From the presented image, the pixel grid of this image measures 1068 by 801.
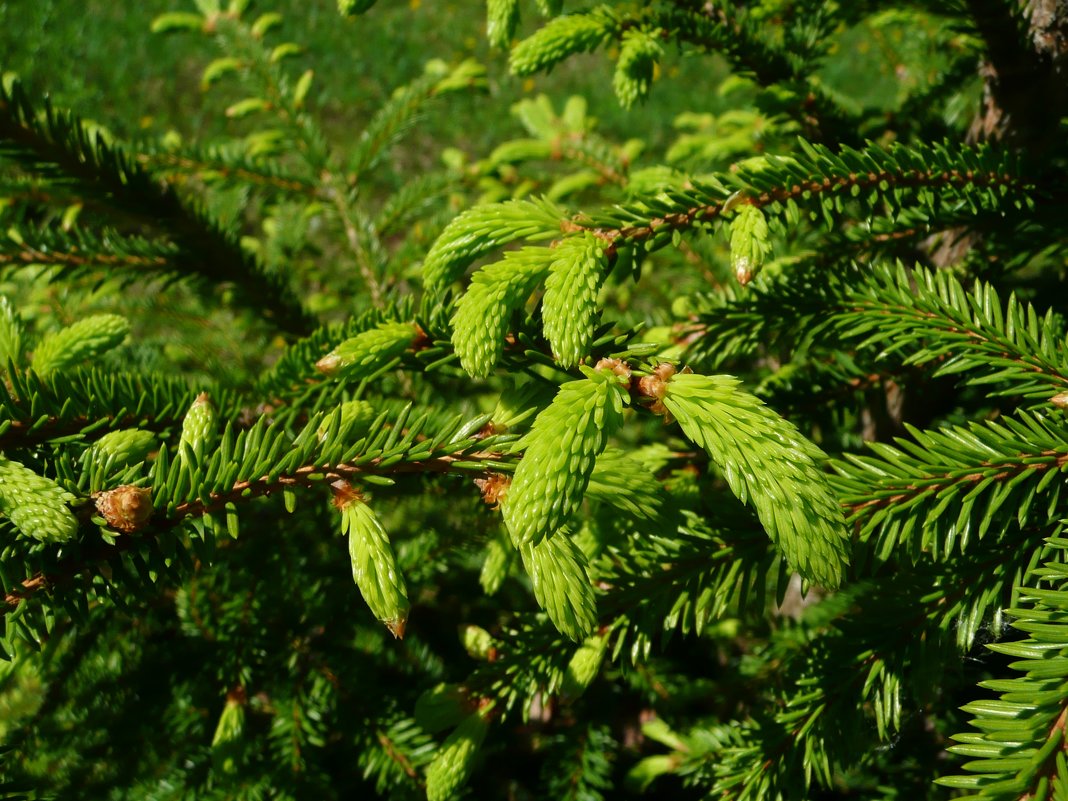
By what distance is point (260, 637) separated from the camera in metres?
1.42

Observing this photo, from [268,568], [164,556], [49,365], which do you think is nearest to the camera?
[164,556]

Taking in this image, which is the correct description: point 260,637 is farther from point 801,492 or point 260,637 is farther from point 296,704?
point 801,492

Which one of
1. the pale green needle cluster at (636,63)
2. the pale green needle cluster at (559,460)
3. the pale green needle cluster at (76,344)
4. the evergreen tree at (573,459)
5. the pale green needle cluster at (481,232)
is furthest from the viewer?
the pale green needle cluster at (636,63)

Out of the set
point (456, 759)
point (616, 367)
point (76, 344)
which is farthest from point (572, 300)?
point (76, 344)

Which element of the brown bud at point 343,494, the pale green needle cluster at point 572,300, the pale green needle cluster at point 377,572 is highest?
the pale green needle cluster at point 572,300

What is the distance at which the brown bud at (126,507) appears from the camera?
2.34ft

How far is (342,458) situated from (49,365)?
53cm

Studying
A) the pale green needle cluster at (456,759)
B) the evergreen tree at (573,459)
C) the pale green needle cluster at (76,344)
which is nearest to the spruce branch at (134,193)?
the evergreen tree at (573,459)

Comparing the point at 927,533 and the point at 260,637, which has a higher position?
the point at 927,533

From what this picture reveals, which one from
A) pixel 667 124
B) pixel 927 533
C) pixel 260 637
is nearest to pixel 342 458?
pixel 927 533

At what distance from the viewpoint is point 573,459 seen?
0.67 m

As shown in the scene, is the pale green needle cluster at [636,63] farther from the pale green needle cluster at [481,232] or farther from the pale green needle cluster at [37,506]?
the pale green needle cluster at [37,506]

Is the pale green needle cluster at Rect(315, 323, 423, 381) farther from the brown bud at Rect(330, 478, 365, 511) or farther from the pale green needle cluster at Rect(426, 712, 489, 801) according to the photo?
the pale green needle cluster at Rect(426, 712, 489, 801)

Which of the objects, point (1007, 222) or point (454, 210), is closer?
point (1007, 222)
